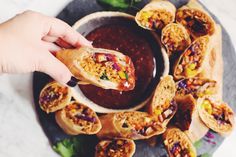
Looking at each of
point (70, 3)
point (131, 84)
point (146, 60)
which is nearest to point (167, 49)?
point (146, 60)

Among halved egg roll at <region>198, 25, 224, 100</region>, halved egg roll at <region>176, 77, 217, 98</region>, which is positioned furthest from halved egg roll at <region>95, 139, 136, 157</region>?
halved egg roll at <region>198, 25, 224, 100</region>

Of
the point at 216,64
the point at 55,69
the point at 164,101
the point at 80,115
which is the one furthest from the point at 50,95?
the point at 216,64

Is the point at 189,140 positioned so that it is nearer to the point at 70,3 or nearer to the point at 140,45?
the point at 140,45

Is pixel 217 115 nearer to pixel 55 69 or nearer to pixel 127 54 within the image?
pixel 127 54

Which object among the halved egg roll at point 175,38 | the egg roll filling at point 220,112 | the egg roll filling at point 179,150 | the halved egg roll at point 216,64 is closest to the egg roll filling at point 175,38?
the halved egg roll at point 175,38

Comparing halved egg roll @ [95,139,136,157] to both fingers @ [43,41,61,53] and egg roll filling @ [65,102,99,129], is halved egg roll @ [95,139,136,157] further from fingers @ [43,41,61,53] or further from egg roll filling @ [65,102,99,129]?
fingers @ [43,41,61,53]

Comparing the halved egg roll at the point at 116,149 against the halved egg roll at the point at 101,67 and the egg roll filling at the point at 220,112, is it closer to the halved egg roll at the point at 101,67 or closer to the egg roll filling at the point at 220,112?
the halved egg roll at the point at 101,67
